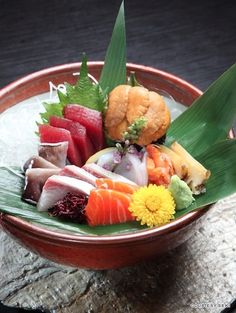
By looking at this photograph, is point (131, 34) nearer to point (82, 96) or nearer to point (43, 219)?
point (82, 96)

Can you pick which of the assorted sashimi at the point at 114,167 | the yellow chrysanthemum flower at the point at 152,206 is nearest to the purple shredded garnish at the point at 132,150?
the assorted sashimi at the point at 114,167

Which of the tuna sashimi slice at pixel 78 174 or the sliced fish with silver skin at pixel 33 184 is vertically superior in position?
the tuna sashimi slice at pixel 78 174

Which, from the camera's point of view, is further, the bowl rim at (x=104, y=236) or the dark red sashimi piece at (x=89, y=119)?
the dark red sashimi piece at (x=89, y=119)

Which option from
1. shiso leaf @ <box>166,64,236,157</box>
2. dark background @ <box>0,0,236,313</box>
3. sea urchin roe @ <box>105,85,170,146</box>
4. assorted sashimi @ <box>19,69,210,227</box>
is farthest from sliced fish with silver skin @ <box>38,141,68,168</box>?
dark background @ <box>0,0,236,313</box>

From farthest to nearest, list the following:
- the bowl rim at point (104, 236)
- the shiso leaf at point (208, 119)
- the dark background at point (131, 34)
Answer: the dark background at point (131, 34) → the shiso leaf at point (208, 119) → the bowl rim at point (104, 236)

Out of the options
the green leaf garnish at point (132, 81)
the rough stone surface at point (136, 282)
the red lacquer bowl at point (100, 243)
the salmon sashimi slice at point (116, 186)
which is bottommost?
the rough stone surface at point (136, 282)

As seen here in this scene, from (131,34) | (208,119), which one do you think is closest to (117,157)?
(208,119)

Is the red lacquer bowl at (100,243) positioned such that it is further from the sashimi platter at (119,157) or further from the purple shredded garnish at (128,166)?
the purple shredded garnish at (128,166)
